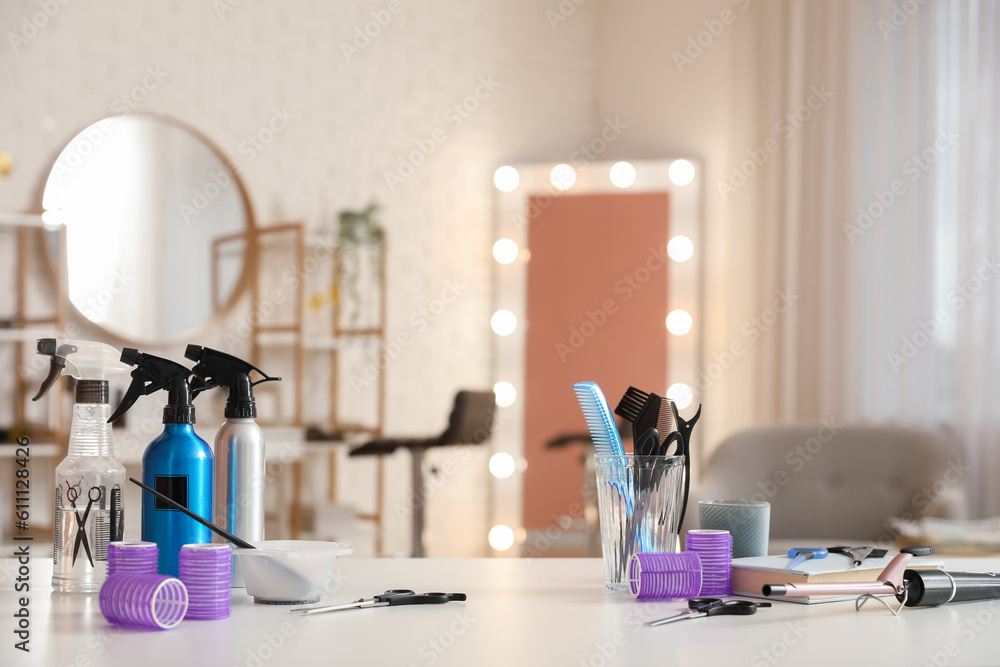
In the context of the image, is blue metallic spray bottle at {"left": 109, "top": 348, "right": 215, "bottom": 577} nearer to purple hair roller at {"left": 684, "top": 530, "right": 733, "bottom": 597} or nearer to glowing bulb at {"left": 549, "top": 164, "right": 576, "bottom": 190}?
purple hair roller at {"left": 684, "top": 530, "right": 733, "bottom": 597}

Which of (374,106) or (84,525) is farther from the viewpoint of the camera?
(374,106)

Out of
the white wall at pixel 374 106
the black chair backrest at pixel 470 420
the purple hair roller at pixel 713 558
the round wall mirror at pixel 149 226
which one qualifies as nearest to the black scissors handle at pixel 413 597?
the purple hair roller at pixel 713 558

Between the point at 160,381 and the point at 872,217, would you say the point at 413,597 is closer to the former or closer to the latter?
the point at 160,381

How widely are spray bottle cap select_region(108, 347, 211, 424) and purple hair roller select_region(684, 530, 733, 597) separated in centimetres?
54

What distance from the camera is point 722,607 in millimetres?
979

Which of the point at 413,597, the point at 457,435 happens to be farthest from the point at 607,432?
the point at 457,435

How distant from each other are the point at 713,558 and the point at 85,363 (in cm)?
68

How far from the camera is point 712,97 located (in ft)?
14.7

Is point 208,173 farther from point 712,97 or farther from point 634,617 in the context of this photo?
point 634,617

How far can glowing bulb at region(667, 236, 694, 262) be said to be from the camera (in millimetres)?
4422

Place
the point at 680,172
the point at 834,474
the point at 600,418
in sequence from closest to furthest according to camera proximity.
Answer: the point at 600,418
the point at 834,474
the point at 680,172

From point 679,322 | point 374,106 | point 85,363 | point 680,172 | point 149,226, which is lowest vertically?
point 85,363

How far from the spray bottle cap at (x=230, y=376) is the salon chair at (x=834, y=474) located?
210 cm

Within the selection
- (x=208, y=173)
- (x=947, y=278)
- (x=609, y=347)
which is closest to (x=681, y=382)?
(x=609, y=347)
